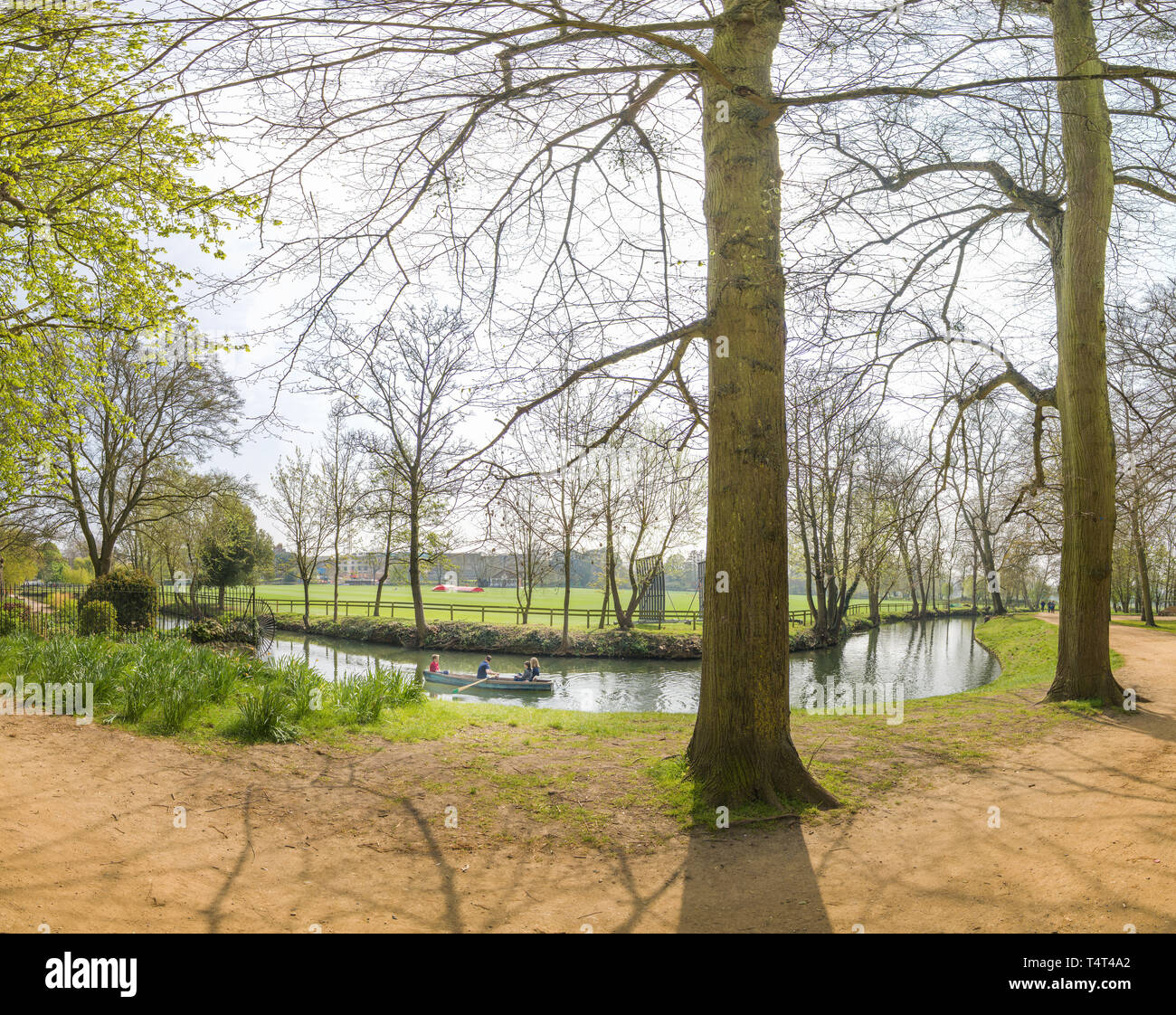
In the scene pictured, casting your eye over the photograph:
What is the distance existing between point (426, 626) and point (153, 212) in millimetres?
19320

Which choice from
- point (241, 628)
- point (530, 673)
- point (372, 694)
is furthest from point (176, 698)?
point (241, 628)

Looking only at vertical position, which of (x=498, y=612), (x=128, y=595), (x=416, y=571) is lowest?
(x=498, y=612)

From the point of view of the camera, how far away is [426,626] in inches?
1005

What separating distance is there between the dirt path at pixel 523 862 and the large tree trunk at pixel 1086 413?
360cm

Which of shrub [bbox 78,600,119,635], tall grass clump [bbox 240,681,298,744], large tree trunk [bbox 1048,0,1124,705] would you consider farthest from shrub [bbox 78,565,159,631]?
large tree trunk [bbox 1048,0,1124,705]

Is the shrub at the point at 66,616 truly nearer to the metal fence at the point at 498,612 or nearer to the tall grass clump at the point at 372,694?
the tall grass clump at the point at 372,694

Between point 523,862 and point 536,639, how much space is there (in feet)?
66.1

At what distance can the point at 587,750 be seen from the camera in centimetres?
688

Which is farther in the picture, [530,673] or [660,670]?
[660,670]

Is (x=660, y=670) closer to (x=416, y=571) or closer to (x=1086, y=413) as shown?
(x=416, y=571)

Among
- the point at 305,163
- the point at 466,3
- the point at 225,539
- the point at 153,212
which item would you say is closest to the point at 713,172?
the point at 466,3

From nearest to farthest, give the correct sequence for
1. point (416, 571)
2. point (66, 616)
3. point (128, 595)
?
point (128, 595)
point (66, 616)
point (416, 571)

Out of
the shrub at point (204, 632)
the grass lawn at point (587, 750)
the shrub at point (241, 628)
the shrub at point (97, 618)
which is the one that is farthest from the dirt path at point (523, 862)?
the shrub at point (241, 628)
